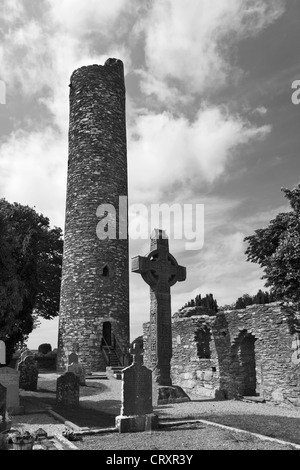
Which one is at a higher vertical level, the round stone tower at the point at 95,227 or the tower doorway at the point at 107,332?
the round stone tower at the point at 95,227

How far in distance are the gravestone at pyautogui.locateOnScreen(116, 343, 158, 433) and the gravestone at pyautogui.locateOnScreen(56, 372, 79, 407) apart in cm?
432

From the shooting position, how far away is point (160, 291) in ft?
43.2

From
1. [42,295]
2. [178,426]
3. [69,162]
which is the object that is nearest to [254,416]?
[178,426]

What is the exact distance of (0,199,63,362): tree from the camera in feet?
44.4

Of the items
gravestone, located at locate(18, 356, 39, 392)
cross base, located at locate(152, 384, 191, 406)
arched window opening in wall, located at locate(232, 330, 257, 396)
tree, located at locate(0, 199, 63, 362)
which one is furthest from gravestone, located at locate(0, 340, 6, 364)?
arched window opening in wall, located at locate(232, 330, 257, 396)

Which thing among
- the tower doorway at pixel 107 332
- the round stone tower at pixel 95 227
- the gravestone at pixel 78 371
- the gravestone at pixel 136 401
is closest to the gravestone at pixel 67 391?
the gravestone at pixel 78 371

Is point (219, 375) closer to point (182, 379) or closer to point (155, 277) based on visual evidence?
point (182, 379)

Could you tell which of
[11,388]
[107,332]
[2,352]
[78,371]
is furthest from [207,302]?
Result: [11,388]

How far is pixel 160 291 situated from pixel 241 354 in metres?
3.80

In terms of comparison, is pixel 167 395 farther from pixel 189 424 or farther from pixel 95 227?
pixel 95 227

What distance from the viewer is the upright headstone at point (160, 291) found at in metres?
12.6

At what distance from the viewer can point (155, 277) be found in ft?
43.3

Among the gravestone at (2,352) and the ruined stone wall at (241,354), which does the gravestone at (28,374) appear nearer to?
the gravestone at (2,352)
